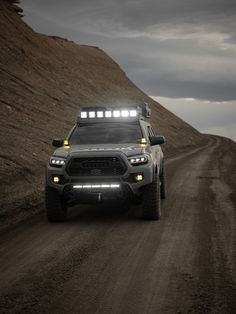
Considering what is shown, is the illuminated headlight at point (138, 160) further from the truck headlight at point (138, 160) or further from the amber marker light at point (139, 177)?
the amber marker light at point (139, 177)

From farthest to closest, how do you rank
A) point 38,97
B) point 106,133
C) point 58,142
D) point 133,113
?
point 38,97 < point 133,113 < point 106,133 < point 58,142

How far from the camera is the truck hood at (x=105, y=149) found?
7508mm

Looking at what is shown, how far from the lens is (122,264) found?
5133 millimetres

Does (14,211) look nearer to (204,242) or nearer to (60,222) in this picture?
(60,222)

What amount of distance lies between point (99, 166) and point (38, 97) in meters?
26.8

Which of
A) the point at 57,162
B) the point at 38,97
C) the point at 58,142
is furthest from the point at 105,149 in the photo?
the point at 38,97

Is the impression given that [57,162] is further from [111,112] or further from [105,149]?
[111,112]

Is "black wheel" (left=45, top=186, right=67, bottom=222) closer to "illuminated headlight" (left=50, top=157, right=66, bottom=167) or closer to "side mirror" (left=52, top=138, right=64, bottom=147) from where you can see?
"illuminated headlight" (left=50, top=157, right=66, bottom=167)

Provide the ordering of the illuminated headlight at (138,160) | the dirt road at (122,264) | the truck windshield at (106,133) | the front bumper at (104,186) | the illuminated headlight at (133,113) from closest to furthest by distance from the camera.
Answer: the dirt road at (122,264) → the front bumper at (104,186) → the illuminated headlight at (138,160) → the truck windshield at (106,133) → the illuminated headlight at (133,113)

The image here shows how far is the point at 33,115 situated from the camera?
27438mm

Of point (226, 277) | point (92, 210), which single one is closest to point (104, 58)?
point (92, 210)

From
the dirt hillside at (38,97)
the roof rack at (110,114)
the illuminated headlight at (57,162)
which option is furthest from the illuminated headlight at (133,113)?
the dirt hillside at (38,97)

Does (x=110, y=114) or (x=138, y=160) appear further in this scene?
(x=110, y=114)

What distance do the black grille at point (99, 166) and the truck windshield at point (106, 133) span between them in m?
1.01
